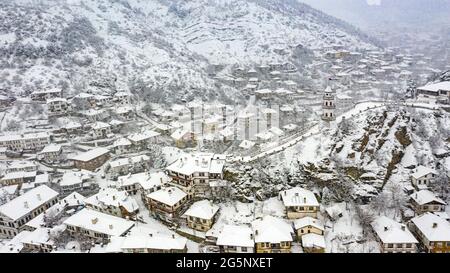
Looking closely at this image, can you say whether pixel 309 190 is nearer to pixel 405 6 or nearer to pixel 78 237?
pixel 78 237

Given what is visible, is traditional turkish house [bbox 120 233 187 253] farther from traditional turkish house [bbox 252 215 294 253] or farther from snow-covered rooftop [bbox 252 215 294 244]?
snow-covered rooftop [bbox 252 215 294 244]

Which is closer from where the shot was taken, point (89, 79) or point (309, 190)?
point (309, 190)

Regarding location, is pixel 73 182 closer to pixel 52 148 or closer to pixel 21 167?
pixel 21 167

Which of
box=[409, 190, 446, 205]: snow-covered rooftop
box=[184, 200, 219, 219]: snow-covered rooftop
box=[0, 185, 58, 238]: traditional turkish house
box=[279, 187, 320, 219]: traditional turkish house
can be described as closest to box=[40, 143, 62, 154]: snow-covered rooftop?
box=[0, 185, 58, 238]: traditional turkish house

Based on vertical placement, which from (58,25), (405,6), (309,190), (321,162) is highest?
(405,6)

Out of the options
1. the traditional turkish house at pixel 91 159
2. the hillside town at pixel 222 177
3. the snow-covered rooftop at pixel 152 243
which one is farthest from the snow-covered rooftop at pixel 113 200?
the traditional turkish house at pixel 91 159

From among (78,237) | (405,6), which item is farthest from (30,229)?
(405,6)
